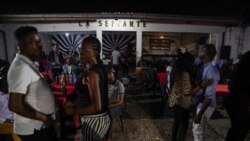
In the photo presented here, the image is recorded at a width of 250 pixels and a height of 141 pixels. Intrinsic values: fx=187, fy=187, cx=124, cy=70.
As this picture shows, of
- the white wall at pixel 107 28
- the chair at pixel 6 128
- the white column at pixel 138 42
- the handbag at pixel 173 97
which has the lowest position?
the chair at pixel 6 128

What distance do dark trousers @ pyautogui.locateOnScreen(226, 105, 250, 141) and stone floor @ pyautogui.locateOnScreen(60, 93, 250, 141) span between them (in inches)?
53.7

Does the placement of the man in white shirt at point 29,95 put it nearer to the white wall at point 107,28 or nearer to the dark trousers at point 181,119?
the dark trousers at point 181,119

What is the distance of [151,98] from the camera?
7055 millimetres

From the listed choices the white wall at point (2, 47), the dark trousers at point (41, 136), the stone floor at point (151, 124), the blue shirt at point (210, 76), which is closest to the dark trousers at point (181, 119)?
the blue shirt at point (210, 76)

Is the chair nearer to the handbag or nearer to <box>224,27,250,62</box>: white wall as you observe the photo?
the handbag

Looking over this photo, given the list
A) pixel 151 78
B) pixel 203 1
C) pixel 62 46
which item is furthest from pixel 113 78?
pixel 62 46

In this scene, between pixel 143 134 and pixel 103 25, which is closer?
pixel 143 134

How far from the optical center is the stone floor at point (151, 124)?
3.90 metres

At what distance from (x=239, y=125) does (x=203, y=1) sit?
3.22 metres

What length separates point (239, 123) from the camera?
2500mm

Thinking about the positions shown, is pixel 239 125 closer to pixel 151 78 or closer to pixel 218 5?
pixel 218 5

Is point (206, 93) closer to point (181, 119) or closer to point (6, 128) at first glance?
point (181, 119)

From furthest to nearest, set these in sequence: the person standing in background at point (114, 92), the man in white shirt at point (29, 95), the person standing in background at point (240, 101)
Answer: the person standing in background at point (114, 92) < the person standing in background at point (240, 101) < the man in white shirt at point (29, 95)

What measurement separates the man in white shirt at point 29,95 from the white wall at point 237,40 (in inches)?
422
